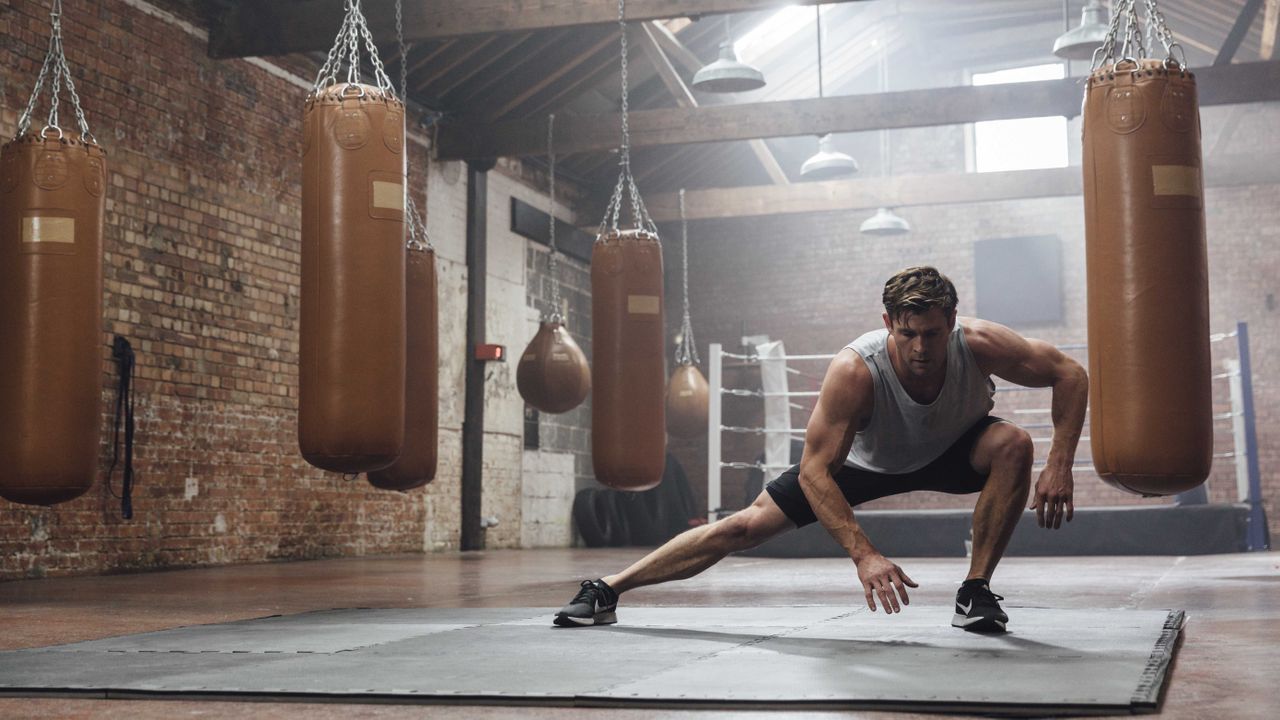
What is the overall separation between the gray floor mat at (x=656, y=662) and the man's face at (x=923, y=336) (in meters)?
0.66

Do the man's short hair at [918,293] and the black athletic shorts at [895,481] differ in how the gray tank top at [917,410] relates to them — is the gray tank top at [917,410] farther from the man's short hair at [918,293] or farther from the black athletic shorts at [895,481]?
the man's short hair at [918,293]

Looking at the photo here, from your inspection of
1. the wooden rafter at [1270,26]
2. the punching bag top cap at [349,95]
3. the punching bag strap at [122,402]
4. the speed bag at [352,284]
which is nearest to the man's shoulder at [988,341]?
the speed bag at [352,284]

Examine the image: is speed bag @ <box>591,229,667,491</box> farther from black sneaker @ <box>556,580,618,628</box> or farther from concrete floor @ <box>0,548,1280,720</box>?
black sneaker @ <box>556,580,618,628</box>

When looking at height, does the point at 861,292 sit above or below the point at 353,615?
above

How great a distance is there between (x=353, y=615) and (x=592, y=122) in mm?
6686

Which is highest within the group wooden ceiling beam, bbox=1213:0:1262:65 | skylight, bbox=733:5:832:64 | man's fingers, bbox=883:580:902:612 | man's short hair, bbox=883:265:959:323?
skylight, bbox=733:5:832:64

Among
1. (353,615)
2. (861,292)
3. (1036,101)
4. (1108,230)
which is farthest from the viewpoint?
(861,292)

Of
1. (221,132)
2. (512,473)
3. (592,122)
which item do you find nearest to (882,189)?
(592,122)

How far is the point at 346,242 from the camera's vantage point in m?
4.43

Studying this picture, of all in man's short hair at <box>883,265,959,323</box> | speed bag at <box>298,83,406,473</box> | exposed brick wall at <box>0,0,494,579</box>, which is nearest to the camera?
man's short hair at <box>883,265,959,323</box>

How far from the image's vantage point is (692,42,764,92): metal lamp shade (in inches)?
333

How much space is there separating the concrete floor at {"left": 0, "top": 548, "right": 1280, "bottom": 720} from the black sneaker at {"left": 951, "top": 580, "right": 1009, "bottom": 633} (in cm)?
36

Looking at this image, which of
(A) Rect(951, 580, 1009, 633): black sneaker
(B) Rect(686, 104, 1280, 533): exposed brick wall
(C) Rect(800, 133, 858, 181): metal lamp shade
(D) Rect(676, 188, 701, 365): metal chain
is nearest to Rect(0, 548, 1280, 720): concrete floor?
(A) Rect(951, 580, 1009, 633): black sneaker

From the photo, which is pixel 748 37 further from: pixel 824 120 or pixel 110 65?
pixel 110 65
